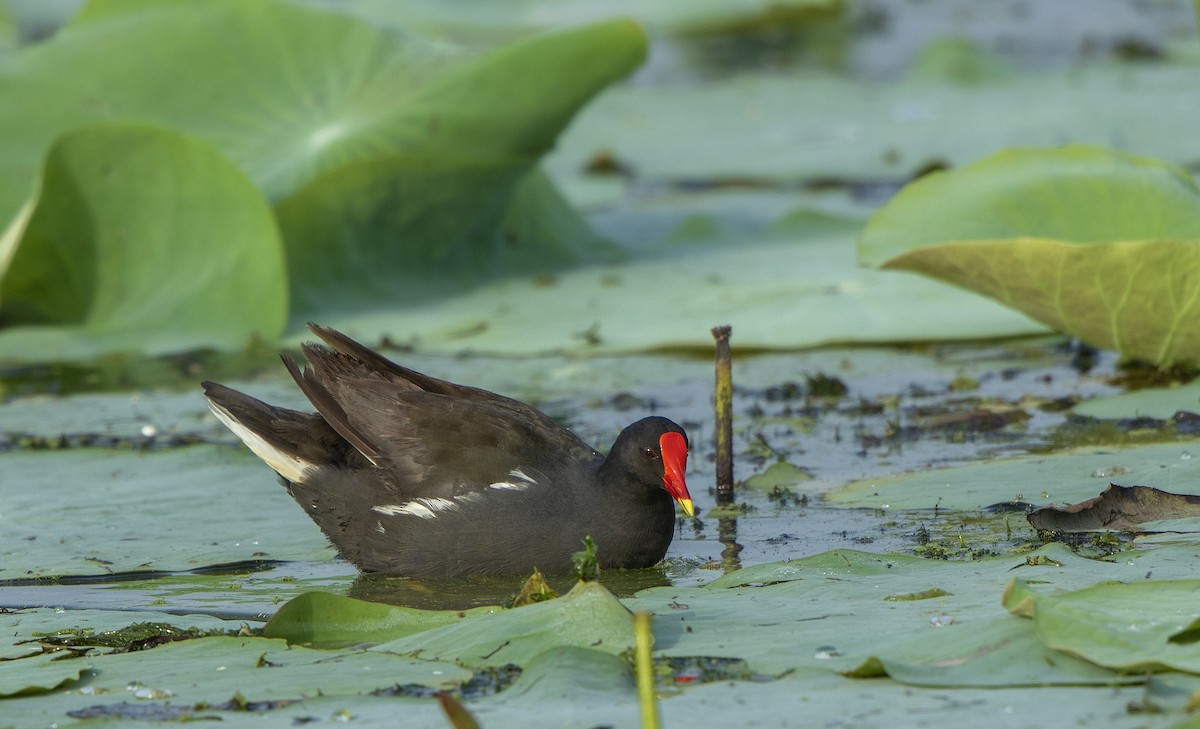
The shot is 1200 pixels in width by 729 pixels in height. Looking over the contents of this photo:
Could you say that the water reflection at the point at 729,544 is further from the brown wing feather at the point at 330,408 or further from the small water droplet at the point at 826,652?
Result: the small water droplet at the point at 826,652

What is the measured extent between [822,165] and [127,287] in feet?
12.9

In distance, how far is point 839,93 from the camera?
10.8 metres

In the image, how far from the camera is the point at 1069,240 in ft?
16.1

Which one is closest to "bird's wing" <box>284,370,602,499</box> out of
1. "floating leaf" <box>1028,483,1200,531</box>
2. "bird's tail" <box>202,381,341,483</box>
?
"bird's tail" <box>202,381,341,483</box>

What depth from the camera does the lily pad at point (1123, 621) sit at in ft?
8.32

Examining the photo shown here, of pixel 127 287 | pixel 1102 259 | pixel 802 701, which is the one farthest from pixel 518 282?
pixel 802 701

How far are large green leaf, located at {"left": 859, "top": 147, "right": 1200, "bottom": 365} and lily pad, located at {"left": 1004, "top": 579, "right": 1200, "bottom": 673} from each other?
179 centimetres

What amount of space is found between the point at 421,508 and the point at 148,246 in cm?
289

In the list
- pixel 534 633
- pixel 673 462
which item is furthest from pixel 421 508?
pixel 534 633

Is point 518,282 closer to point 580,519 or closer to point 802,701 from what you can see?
point 580,519

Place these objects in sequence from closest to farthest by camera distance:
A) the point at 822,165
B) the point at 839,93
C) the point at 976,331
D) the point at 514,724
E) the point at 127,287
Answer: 1. the point at 514,724
2. the point at 976,331
3. the point at 127,287
4. the point at 822,165
5. the point at 839,93

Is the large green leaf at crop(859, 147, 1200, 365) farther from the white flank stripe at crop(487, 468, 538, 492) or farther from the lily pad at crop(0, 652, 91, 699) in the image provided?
the lily pad at crop(0, 652, 91, 699)

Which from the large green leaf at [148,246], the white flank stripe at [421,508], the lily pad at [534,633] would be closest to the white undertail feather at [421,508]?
the white flank stripe at [421,508]

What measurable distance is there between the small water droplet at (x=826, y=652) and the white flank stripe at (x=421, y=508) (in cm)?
131
